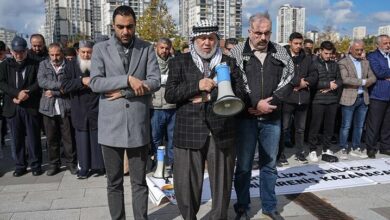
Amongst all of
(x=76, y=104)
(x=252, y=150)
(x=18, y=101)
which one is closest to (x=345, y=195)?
(x=252, y=150)

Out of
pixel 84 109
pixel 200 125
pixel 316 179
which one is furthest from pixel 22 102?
pixel 316 179

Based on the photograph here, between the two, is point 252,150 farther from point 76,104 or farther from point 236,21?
point 236,21

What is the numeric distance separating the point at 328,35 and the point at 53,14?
145 feet

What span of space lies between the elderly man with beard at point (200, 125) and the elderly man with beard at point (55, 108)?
9.84 feet

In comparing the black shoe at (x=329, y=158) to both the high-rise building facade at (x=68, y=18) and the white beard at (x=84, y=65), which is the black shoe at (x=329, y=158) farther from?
the high-rise building facade at (x=68, y=18)

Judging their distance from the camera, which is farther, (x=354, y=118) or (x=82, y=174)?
(x=354, y=118)

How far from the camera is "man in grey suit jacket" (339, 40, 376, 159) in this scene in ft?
23.4

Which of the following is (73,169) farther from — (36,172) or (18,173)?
(18,173)

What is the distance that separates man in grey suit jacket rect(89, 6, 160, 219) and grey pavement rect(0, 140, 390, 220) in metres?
0.82

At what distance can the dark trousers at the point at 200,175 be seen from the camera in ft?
12.2

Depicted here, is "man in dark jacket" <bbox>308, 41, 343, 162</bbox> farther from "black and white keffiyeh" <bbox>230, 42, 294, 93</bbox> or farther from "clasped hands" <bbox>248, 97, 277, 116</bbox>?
"clasped hands" <bbox>248, 97, 277, 116</bbox>

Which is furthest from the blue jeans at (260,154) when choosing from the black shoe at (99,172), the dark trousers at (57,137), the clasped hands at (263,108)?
the dark trousers at (57,137)

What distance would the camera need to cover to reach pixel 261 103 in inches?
153

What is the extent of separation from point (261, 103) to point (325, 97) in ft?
11.9
